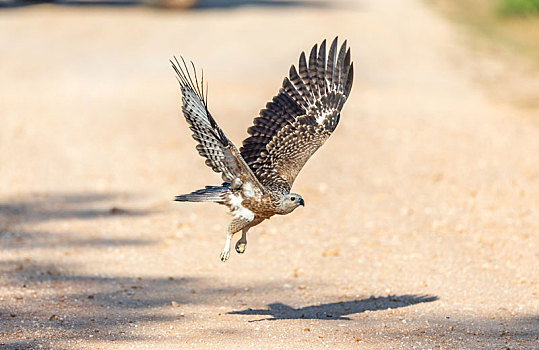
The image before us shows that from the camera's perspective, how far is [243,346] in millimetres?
6219

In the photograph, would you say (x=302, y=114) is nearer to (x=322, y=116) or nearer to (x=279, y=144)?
(x=322, y=116)

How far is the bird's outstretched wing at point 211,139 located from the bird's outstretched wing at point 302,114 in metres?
0.85

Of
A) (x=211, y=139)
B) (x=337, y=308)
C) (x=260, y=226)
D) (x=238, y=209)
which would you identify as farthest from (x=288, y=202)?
(x=260, y=226)

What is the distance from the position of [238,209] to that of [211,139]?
30.7 inches

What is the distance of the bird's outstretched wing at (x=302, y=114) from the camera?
7426 mm

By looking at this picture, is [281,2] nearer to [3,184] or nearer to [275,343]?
[3,184]

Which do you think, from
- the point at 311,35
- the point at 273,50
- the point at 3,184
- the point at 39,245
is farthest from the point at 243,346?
the point at 311,35

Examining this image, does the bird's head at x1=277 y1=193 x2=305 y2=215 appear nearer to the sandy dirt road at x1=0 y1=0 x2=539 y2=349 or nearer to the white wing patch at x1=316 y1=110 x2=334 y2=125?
the sandy dirt road at x1=0 y1=0 x2=539 y2=349

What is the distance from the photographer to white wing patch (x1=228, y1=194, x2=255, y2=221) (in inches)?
264

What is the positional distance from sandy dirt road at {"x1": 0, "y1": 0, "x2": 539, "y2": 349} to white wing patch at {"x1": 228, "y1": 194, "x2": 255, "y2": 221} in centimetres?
84

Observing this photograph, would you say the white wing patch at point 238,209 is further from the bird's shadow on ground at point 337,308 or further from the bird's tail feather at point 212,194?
the bird's shadow on ground at point 337,308

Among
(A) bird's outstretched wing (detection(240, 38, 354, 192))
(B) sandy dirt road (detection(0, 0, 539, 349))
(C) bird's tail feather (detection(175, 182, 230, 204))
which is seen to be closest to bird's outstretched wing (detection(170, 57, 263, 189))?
(C) bird's tail feather (detection(175, 182, 230, 204))

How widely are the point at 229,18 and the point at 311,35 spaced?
480 centimetres

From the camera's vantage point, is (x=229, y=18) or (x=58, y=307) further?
(x=229, y=18)
